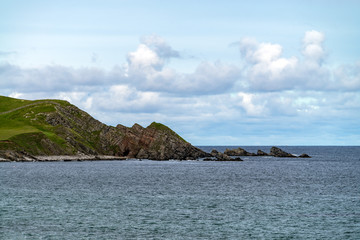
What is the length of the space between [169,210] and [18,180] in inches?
2155

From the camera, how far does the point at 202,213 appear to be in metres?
63.4

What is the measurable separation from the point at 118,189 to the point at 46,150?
11683cm

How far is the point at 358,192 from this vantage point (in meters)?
90.1

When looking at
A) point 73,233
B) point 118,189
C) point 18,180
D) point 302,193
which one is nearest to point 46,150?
point 18,180

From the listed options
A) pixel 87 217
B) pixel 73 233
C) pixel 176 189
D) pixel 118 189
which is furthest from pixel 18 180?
pixel 73 233

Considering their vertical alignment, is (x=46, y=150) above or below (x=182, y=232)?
above

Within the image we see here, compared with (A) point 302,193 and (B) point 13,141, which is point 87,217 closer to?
(A) point 302,193

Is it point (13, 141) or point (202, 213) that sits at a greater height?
point (13, 141)

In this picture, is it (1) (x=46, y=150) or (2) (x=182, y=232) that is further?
(1) (x=46, y=150)

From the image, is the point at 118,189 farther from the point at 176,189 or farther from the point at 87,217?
the point at 87,217

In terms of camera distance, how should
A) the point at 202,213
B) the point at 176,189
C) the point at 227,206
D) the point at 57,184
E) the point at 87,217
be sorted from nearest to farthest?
the point at 87,217, the point at 202,213, the point at 227,206, the point at 176,189, the point at 57,184

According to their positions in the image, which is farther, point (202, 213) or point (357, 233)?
point (202, 213)

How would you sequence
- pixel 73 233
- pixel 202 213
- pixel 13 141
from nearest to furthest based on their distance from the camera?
pixel 73 233
pixel 202 213
pixel 13 141

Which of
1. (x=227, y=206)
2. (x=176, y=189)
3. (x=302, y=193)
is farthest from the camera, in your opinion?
(x=176, y=189)
